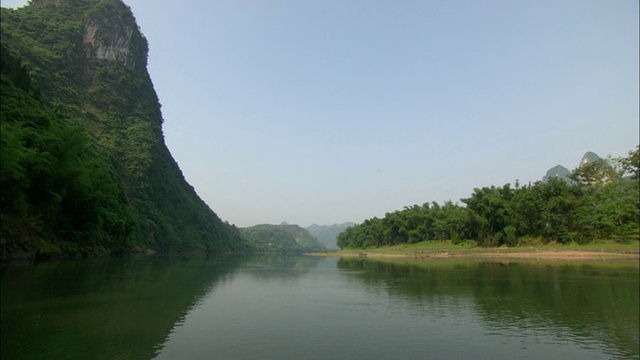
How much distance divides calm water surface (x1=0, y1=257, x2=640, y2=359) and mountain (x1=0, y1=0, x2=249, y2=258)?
50.3 feet

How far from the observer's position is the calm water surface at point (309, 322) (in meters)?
11.9

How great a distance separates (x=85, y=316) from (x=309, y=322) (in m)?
9.29

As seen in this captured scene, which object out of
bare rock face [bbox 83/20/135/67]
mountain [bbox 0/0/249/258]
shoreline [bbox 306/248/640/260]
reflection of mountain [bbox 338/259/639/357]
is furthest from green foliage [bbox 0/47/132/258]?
bare rock face [bbox 83/20/135/67]

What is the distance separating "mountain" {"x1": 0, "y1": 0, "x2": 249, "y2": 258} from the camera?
38.6 m

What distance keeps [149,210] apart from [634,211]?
117 m

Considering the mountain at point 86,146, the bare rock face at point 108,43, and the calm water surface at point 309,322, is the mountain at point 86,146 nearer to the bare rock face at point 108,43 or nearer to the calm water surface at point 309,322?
the bare rock face at point 108,43

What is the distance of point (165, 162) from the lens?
145 meters

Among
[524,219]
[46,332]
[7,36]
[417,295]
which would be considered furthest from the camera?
[7,36]

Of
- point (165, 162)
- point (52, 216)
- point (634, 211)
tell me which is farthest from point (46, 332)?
point (165, 162)

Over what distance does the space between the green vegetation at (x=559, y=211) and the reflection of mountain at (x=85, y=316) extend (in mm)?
71147

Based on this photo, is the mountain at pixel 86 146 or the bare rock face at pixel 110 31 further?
the bare rock face at pixel 110 31

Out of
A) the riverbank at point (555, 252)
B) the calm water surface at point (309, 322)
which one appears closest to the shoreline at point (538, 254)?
the riverbank at point (555, 252)

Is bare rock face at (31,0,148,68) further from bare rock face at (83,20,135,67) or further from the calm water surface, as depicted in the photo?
the calm water surface

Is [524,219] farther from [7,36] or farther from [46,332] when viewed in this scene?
[7,36]
